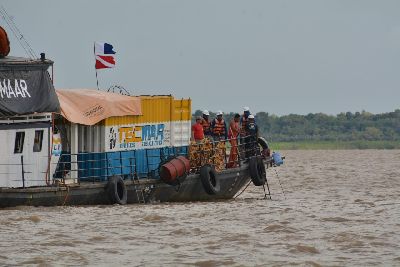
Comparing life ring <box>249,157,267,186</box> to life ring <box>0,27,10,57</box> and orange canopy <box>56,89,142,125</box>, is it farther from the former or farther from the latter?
life ring <box>0,27,10,57</box>

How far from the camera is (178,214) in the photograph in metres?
27.8

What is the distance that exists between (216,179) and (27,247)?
459 inches

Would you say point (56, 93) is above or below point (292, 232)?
above

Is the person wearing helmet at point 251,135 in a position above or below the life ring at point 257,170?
above

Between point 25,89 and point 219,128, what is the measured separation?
23.4ft

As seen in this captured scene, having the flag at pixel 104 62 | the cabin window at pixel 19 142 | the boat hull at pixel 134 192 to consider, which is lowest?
the boat hull at pixel 134 192

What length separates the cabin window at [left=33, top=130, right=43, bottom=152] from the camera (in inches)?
1133

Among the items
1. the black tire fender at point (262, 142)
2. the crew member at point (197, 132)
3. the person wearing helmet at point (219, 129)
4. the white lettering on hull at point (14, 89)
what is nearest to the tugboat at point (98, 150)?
the white lettering on hull at point (14, 89)

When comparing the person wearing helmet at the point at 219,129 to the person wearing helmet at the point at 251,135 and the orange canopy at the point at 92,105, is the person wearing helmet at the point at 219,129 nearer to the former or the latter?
the person wearing helmet at the point at 251,135

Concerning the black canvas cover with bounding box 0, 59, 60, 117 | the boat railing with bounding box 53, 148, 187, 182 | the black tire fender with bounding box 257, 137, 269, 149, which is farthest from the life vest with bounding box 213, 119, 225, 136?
the black canvas cover with bounding box 0, 59, 60, 117

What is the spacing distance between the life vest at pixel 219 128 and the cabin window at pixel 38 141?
21.1 ft

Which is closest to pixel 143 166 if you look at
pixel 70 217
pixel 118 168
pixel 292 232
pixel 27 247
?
pixel 118 168

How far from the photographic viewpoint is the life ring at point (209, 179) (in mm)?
32156

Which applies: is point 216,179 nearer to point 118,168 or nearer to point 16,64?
point 118,168
